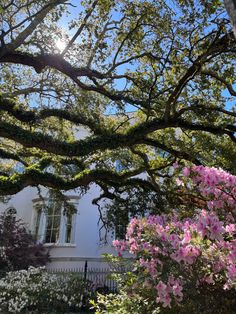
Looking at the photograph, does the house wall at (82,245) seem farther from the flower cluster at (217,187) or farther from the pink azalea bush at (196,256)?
the flower cluster at (217,187)

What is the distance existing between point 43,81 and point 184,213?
8.43 metres

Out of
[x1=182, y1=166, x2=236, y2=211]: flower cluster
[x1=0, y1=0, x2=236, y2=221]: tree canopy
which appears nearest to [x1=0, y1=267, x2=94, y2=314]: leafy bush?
[x1=0, y1=0, x2=236, y2=221]: tree canopy

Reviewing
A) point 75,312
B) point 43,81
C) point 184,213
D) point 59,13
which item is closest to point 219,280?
point 184,213

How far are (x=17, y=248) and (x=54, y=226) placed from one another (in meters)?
3.68

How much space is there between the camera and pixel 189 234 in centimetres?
530

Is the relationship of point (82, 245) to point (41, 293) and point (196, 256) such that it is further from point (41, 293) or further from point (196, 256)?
point (196, 256)

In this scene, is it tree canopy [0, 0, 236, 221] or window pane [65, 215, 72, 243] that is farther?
window pane [65, 215, 72, 243]

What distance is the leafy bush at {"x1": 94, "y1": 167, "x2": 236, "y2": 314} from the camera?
5.10 metres

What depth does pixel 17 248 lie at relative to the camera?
68.4 feet

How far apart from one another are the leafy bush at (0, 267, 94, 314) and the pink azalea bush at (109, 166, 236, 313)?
318 inches

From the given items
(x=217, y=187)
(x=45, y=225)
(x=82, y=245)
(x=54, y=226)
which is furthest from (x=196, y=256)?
(x=45, y=225)

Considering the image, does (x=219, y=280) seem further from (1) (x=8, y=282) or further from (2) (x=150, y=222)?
(1) (x=8, y=282)

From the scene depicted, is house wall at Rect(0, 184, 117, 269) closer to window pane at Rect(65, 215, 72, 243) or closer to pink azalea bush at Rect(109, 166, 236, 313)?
window pane at Rect(65, 215, 72, 243)

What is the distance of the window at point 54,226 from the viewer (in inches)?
928
